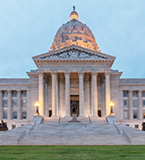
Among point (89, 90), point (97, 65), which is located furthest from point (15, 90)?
point (97, 65)

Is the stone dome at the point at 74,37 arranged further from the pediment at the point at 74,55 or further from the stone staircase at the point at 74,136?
the stone staircase at the point at 74,136

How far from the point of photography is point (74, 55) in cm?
5088

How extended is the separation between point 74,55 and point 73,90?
10.4 m

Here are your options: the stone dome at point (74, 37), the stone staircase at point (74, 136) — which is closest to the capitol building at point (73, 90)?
the stone staircase at point (74, 136)

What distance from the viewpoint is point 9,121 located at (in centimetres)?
6103

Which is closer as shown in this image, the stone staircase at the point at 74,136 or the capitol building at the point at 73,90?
the stone staircase at the point at 74,136

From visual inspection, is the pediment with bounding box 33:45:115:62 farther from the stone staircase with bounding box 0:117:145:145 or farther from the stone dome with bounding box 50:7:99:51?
the stone dome with bounding box 50:7:99:51

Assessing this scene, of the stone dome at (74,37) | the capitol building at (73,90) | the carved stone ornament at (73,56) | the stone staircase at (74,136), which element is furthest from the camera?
the stone dome at (74,37)

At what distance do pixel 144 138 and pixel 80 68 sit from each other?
2449cm

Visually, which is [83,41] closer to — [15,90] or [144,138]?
[15,90]

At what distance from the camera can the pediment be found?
5025 cm

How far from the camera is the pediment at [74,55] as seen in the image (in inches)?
1978

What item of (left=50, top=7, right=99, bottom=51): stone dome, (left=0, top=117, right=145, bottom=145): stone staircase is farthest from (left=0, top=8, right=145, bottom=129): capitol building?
(left=50, top=7, right=99, bottom=51): stone dome

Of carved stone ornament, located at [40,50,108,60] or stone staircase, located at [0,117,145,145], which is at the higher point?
carved stone ornament, located at [40,50,108,60]
